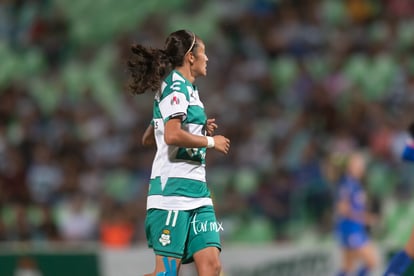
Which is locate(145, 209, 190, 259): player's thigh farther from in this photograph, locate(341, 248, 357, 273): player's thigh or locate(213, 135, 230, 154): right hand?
locate(341, 248, 357, 273): player's thigh

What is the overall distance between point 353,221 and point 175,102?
5811mm

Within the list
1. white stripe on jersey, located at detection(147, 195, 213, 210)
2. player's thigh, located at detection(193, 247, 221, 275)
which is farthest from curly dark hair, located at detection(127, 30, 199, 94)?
player's thigh, located at detection(193, 247, 221, 275)

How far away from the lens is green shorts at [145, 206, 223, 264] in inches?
259

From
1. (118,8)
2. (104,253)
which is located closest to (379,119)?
(104,253)

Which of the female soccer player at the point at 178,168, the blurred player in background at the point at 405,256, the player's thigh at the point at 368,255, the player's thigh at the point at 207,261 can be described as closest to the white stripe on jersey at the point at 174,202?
the female soccer player at the point at 178,168

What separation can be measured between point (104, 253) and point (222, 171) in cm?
185

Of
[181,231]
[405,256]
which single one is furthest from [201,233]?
[405,256]

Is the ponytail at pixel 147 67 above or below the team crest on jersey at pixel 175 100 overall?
above

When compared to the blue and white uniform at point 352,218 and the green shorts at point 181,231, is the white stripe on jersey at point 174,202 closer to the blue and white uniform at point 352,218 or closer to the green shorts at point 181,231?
the green shorts at point 181,231

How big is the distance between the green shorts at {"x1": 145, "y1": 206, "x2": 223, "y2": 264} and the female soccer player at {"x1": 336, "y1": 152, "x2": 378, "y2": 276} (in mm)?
5113

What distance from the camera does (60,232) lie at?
13.7m

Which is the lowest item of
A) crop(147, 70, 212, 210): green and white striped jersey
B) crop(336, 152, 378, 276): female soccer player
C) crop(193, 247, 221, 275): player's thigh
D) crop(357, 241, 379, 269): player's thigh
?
crop(193, 247, 221, 275): player's thigh

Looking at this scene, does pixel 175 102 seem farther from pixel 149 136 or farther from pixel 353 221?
pixel 353 221

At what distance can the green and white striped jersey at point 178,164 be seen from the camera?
259 inches
